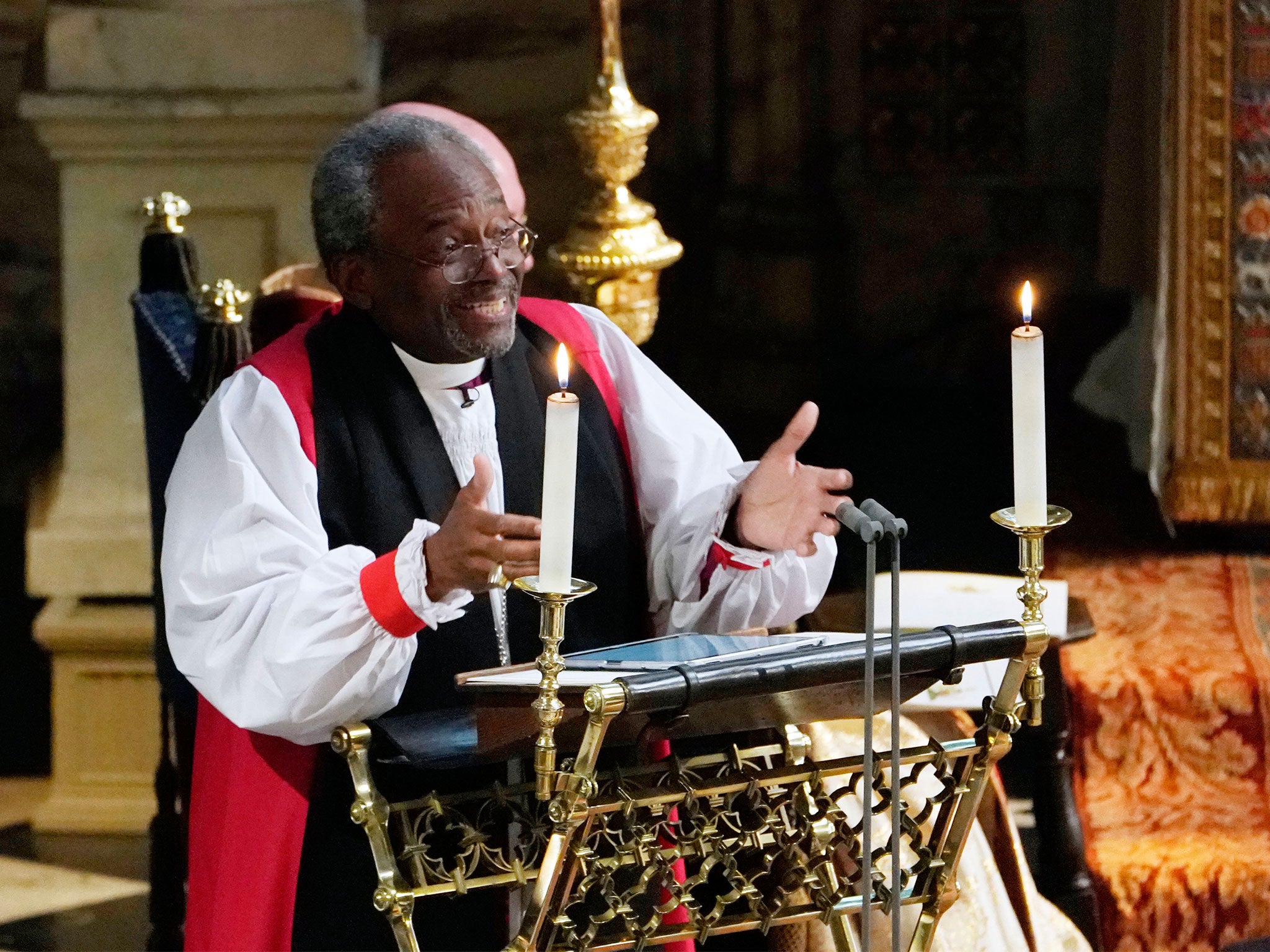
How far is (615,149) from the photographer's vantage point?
4586 millimetres

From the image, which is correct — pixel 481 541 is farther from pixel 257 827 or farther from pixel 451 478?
pixel 257 827

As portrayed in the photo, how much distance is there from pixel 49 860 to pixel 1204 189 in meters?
3.20

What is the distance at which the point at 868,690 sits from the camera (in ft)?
7.19

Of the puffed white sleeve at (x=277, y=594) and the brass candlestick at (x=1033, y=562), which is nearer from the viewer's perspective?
the brass candlestick at (x=1033, y=562)

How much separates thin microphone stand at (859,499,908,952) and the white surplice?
634 millimetres

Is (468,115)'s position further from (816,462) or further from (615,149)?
(615,149)

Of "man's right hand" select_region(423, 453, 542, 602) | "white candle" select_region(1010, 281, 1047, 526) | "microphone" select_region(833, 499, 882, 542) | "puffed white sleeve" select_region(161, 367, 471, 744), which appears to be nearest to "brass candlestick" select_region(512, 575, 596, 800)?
"man's right hand" select_region(423, 453, 542, 602)

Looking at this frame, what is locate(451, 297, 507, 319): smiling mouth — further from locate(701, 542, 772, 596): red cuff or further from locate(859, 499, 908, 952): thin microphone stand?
locate(859, 499, 908, 952): thin microphone stand

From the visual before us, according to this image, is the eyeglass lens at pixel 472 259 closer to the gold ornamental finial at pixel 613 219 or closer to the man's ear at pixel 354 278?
the man's ear at pixel 354 278

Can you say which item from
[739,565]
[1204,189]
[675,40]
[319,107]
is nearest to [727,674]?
[739,565]

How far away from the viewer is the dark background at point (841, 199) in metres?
6.59

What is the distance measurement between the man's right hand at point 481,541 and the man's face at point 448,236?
53 centimetres

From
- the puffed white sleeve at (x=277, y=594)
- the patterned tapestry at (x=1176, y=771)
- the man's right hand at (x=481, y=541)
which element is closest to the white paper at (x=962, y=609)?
the patterned tapestry at (x=1176, y=771)

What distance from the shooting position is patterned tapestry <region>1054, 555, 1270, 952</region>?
13.6 feet
